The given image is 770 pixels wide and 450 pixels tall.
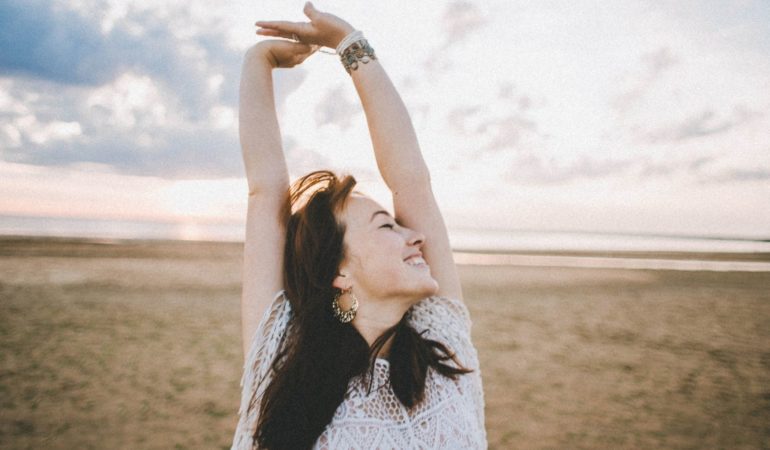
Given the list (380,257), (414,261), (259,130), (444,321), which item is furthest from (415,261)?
(259,130)

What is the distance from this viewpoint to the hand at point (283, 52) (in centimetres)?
197

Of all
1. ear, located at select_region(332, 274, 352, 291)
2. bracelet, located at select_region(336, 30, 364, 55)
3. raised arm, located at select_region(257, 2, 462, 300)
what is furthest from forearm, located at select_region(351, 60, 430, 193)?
ear, located at select_region(332, 274, 352, 291)

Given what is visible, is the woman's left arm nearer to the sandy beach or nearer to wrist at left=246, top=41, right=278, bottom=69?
wrist at left=246, top=41, right=278, bottom=69

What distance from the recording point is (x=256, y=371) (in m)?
1.60

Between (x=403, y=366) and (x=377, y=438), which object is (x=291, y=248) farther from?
(x=377, y=438)

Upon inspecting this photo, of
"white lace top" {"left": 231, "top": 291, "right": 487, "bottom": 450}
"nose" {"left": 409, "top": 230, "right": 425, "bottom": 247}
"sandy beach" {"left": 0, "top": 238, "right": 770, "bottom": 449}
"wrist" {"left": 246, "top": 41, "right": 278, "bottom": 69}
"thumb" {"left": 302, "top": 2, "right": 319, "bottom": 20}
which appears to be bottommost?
"sandy beach" {"left": 0, "top": 238, "right": 770, "bottom": 449}

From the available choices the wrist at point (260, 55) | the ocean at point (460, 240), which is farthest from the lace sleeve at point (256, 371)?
the ocean at point (460, 240)

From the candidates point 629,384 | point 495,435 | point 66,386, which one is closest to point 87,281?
point 66,386

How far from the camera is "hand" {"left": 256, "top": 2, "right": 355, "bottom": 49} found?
1990mm

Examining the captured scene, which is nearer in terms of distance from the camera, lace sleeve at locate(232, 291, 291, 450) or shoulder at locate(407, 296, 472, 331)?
lace sleeve at locate(232, 291, 291, 450)

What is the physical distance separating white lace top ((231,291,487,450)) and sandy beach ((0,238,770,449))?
2724 millimetres

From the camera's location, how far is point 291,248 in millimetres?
1757

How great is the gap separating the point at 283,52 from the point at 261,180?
0.62m

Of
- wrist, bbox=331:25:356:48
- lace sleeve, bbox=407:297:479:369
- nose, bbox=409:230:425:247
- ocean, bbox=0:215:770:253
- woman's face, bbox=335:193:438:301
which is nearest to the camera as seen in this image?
woman's face, bbox=335:193:438:301
